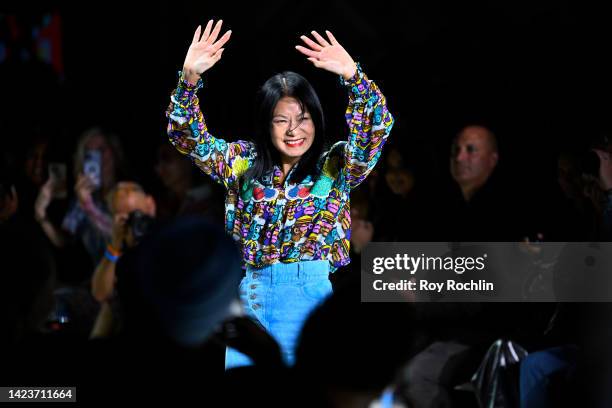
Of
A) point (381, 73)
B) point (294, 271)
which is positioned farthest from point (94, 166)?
point (294, 271)

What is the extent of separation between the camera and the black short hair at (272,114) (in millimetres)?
3143

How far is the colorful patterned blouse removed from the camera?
299 cm

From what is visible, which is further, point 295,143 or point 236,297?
point 295,143

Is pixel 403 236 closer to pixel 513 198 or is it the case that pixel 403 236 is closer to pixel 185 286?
pixel 513 198

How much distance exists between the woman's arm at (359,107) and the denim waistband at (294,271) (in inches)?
13.0

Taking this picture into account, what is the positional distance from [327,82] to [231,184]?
159cm

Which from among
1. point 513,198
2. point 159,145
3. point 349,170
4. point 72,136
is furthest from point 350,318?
point 72,136

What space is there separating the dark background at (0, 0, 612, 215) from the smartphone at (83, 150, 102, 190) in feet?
0.65

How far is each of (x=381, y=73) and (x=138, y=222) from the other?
53.5 inches

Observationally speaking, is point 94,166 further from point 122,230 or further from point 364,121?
point 364,121

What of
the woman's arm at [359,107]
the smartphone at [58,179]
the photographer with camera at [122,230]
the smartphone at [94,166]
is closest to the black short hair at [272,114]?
the woman's arm at [359,107]

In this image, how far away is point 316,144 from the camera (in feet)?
10.4

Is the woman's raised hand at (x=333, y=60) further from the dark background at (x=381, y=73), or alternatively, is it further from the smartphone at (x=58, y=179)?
the smartphone at (x=58, y=179)

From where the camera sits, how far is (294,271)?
117 inches
